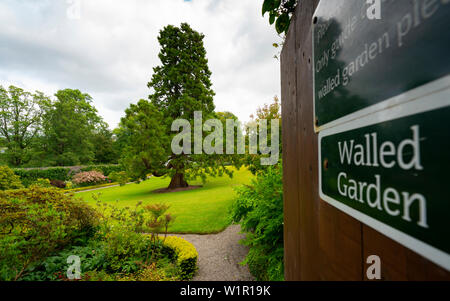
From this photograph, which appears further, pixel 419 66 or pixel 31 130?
pixel 31 130

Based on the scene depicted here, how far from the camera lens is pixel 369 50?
59 cm

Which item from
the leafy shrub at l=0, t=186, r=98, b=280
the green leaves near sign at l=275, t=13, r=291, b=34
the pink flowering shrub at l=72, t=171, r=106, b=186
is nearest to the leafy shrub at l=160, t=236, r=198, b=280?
the leafy shrub at l=0, t=186, r=98, b=280

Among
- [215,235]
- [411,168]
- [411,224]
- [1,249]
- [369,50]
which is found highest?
[369,50]

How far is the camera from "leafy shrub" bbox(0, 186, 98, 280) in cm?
293

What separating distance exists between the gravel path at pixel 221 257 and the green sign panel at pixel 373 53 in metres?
4.30

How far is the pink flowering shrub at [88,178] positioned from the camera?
69.4 ft

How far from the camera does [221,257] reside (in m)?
5.25

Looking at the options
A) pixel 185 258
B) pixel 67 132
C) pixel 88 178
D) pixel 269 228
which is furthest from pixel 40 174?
pixel 269 228

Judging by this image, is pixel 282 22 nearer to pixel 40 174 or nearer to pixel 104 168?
pixel 40 174

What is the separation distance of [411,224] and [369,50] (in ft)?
1.67

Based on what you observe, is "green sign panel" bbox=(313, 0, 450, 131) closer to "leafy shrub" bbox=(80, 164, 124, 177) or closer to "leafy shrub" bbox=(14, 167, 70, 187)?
"leafy shrub" bbox=(14, 167, 70, 187)

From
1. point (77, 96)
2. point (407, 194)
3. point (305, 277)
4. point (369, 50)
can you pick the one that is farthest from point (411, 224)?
point (77, 96)
